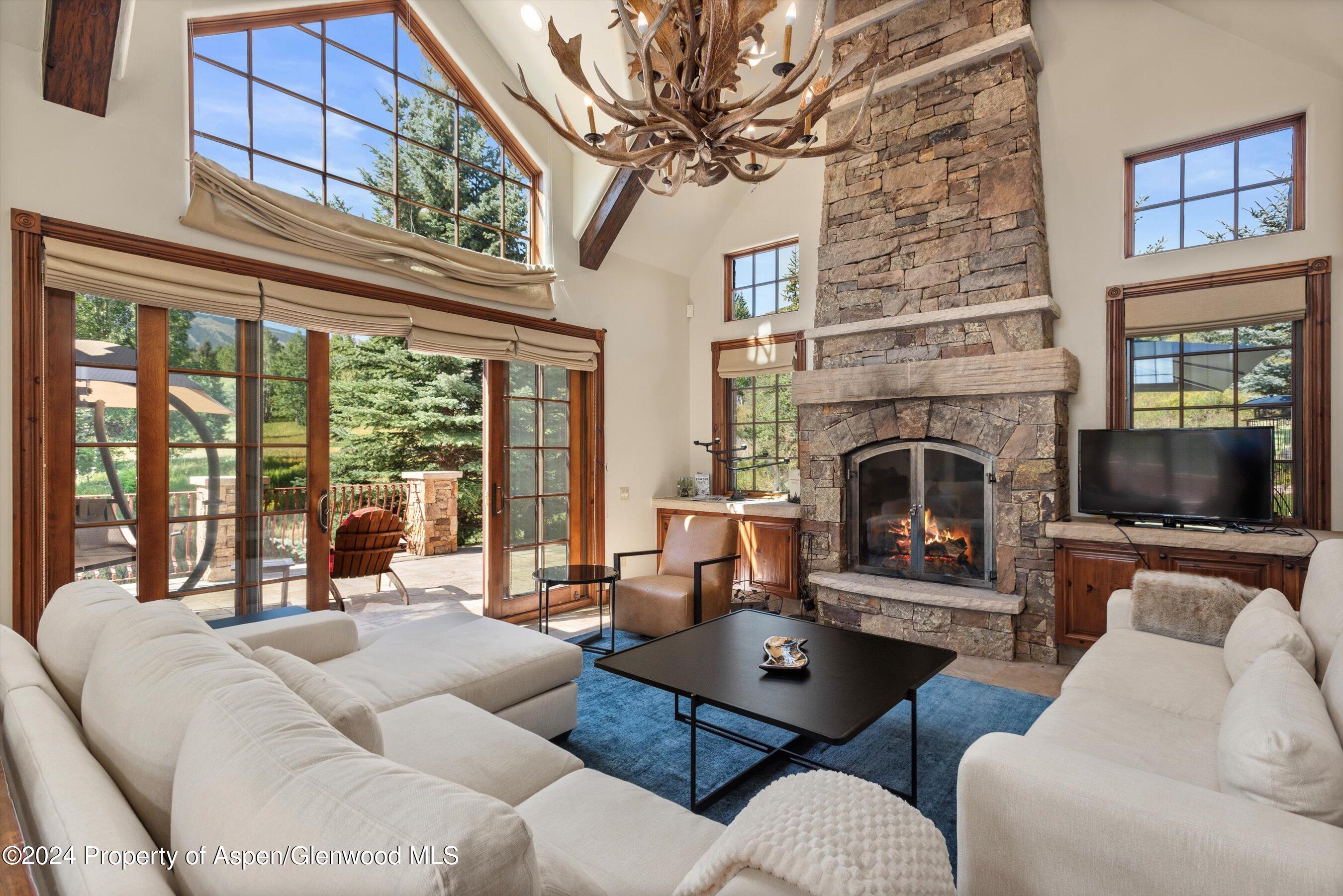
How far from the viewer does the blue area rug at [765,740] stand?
2.44m

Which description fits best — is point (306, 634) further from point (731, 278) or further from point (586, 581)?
point (731, 278)

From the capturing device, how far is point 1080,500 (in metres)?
3.90

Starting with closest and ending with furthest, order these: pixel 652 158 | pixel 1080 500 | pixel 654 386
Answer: pixel 652 158
pixel 1080 500
pixel 654 386

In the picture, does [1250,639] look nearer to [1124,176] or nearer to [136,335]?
[1124,176]

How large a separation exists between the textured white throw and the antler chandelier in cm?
204

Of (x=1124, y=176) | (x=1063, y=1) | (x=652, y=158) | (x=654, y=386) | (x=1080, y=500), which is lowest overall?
(x=1080, y=500)

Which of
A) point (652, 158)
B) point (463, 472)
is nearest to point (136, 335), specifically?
point (652, 158)

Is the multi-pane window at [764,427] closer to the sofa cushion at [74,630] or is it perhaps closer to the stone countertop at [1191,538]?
the stone countertop at [1191,538]

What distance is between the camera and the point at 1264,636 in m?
2.01

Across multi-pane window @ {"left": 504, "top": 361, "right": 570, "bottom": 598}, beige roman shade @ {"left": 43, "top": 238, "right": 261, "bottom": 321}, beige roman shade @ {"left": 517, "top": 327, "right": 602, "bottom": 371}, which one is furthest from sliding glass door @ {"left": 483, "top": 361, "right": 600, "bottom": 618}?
beige roman shade @ {"left": 43, "top": 238, "right": 261, "bottom": 321}

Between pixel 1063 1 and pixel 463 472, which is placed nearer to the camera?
pixel 1063 1

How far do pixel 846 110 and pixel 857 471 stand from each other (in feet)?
8.68

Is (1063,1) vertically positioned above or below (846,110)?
above

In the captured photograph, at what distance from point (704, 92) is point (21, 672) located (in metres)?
2.44
